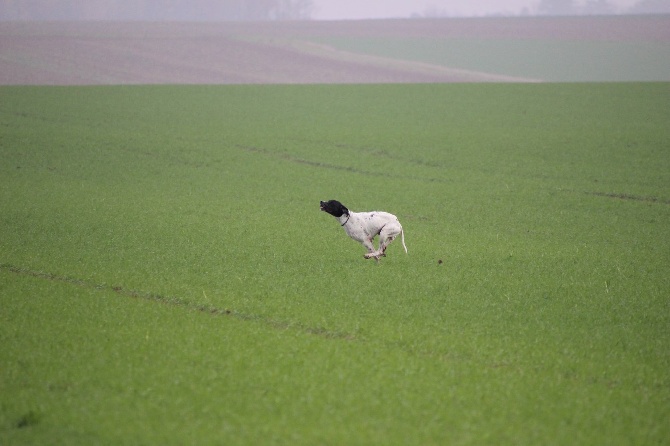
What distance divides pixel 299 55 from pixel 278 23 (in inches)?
1255

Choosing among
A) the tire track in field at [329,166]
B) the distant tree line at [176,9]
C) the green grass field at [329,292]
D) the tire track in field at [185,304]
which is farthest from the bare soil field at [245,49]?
the distant tree line at [176,9]

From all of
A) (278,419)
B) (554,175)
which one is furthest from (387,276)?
(554,175)

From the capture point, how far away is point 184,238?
14.5 metres

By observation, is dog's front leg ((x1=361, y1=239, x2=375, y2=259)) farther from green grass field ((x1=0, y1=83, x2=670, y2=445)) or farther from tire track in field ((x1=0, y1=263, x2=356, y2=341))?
tire track in field ((x1=0, y1=263, x2=356, y2=341))

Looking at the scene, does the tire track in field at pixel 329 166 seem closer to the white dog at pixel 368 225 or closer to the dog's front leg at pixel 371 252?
the dog's front leg at pixel 371 252

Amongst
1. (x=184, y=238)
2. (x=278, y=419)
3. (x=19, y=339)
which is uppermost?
(x=278, y=419)

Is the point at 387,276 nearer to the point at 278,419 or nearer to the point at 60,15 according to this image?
the point at 278,419

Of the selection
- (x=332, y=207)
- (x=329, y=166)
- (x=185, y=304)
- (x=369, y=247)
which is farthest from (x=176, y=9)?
(x=185, y=304)

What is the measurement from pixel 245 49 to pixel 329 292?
209 ft

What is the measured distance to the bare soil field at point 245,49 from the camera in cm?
5412

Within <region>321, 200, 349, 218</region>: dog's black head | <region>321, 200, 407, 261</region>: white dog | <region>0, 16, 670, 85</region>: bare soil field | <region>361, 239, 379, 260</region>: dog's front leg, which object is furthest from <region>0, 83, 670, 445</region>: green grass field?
<region>0, 16, 670, 85</region>: bare soil field

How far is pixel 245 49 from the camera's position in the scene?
71312 mm

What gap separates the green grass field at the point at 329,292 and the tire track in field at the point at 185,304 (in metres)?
0.05

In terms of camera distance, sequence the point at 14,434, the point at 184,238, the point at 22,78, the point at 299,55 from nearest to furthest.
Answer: the point at 14,434
the point at 184,238
the point at 22,78
the point at 299,55
